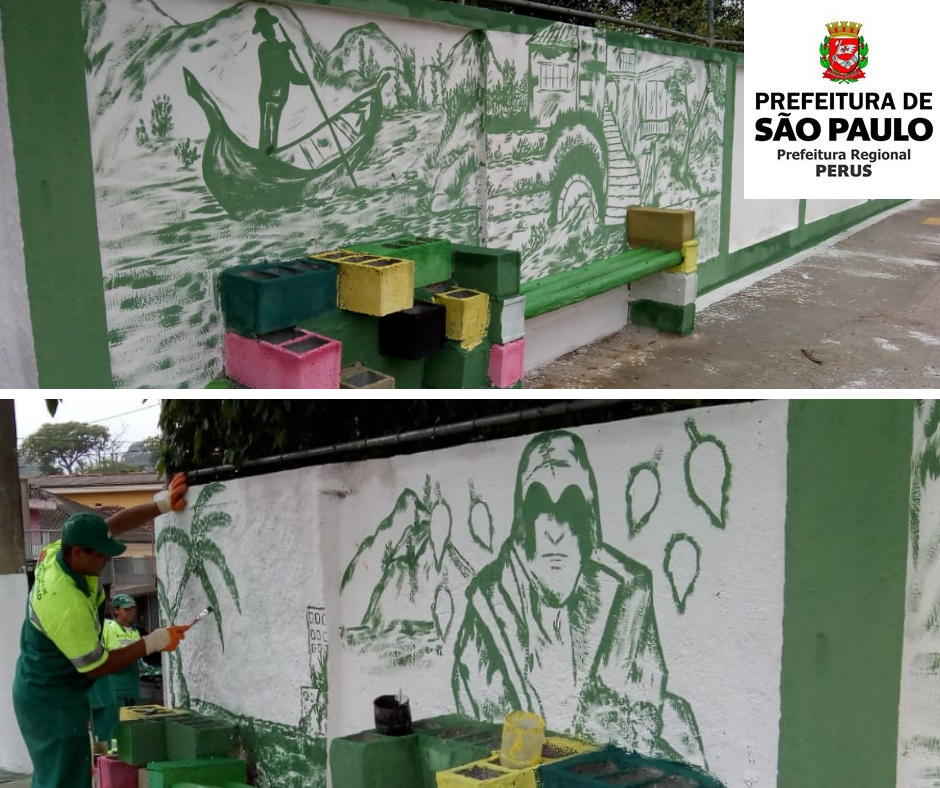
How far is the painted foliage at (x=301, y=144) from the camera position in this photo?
13.4ft

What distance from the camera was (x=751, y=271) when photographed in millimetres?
10734

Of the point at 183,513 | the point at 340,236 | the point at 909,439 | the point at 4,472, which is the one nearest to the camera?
the point at 909,439

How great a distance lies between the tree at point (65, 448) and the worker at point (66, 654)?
20.3 m

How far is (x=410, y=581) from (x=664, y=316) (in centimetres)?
481

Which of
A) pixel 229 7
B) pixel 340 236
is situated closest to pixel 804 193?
pixel 340 236

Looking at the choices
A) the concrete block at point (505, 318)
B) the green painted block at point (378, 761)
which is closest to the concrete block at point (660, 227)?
the concrete block at point (505, 318)

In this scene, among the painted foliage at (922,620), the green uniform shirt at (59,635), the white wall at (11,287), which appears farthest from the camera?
the green uniform shirt at (59,635)

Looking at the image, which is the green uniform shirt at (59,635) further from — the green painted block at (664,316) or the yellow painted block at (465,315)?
the green painted block at (664,316)

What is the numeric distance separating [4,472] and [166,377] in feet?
8.45

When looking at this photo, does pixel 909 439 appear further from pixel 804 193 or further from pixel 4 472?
pixel 804 193

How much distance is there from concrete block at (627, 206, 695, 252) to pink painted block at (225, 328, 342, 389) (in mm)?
4246

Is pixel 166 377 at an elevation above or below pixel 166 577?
above

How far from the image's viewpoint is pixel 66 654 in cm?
425

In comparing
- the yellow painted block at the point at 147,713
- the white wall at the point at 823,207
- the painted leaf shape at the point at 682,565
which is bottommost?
the yellow painted block at the point at 147,713
